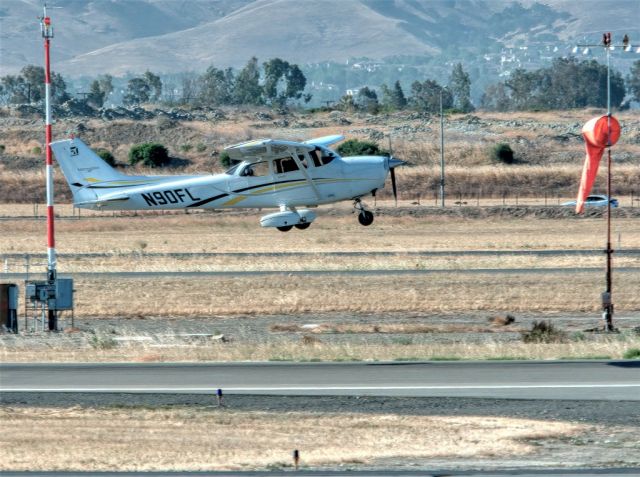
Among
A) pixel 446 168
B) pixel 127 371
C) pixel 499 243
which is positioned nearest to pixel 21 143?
pixel 446 168

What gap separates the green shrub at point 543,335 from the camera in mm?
26578

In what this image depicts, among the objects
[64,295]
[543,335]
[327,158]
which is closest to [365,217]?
[327,158]

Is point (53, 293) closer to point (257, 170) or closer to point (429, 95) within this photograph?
point (257, 170)

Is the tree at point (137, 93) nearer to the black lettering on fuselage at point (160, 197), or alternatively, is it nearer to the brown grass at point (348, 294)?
the black lettering on fuselage at point (160, 197)

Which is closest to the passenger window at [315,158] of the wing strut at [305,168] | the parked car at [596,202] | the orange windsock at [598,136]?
the wing strut at [305,168]

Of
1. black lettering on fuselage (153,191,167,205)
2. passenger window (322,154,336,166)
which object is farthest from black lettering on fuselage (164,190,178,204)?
passenger window (322,154,336,166)

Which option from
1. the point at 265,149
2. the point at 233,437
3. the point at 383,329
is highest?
the point at 265,149

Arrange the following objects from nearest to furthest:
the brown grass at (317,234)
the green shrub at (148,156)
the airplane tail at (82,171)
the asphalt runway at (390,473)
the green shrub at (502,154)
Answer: the asphalt runway at (390,473) → the airplane tail at (82,171) → the brown grass at (317,234) → the green shrub at (148,156) → the green shrub at (502,154)

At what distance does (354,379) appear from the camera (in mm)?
20547

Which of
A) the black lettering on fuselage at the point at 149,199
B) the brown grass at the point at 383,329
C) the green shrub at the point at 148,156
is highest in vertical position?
the green shrub at the point at 148,156

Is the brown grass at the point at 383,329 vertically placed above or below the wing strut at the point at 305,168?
below

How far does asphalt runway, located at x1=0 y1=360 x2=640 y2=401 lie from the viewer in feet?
63.4

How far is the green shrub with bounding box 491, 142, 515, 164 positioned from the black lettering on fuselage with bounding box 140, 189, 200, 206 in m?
60.5

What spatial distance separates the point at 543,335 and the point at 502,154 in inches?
2732
